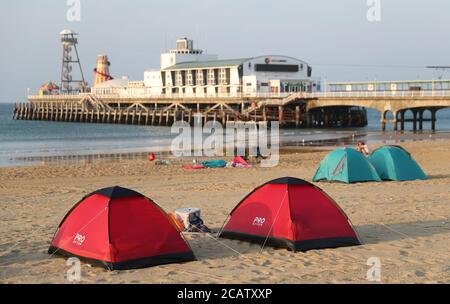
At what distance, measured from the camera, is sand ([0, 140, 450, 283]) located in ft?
26.5

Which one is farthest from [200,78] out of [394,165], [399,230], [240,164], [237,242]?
[237,242]

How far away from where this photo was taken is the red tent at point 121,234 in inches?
334

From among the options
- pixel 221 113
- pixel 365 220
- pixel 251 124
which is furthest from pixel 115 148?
pixel 365 220

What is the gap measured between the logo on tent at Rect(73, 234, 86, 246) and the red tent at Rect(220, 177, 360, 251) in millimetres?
2271

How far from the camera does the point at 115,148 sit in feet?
120

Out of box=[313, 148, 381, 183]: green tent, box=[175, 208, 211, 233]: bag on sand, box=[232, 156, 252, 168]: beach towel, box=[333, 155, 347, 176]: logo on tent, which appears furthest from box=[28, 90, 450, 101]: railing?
box=[175, 208, 211, 233]: bag on sand

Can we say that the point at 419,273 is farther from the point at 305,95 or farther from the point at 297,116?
the point at 305,95

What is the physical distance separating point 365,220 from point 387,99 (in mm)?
36416

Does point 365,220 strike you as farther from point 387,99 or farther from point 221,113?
point 221,113

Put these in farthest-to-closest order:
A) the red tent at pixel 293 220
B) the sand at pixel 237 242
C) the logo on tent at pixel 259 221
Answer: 1. the logo on tent at pixel 259 221
2. the red tent at pixel 293 220
3. the sand at pixel 237 242

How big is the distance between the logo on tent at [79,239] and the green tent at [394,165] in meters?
10.2

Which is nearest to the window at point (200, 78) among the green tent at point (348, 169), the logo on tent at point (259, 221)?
the green tent at point (348, 169)

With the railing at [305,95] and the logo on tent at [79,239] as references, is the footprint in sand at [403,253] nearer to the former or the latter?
the logo on tent at [79,239]

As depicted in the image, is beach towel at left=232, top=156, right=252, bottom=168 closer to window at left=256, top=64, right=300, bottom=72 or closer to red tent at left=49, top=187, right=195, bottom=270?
red tent at left=49, top=187, right=195, bottom=270
